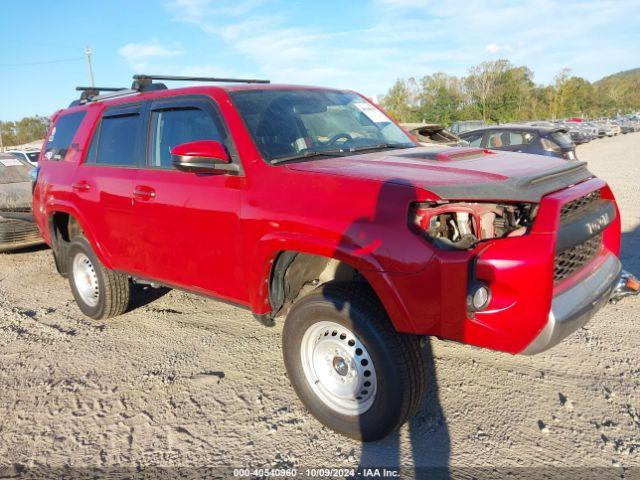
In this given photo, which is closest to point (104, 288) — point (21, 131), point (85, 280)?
point (85, 280)

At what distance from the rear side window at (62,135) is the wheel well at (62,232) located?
599mm

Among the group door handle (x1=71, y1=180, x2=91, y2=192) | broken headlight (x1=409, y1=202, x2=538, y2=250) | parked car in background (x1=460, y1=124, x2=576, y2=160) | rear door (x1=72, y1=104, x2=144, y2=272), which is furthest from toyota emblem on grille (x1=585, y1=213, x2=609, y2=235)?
parked car in background (x1=460, y1=124, x2=576, y2=160)

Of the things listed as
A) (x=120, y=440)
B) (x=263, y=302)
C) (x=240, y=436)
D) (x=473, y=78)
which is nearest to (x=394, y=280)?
(x=263, y=302)

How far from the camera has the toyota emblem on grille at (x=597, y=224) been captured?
279 centimetres

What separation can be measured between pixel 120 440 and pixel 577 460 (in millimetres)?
2599

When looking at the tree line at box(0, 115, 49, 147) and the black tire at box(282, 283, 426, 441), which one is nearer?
the black tire at box(282, 283, 426, 441)

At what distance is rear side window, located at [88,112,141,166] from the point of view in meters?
4.21

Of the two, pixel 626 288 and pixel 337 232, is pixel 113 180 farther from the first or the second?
pixel 626 288

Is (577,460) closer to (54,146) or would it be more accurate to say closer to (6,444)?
(6,444)

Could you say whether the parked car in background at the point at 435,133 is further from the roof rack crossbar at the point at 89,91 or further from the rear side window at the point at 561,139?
the roof rack crossbar at the point at 89,91

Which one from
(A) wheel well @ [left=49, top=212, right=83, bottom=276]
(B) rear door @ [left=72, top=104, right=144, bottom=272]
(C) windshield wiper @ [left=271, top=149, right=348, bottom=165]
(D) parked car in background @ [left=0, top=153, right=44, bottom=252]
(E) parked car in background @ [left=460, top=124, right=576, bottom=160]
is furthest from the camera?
(E) parked car in background @ [left=460, top=124, right=576, bottom=160]

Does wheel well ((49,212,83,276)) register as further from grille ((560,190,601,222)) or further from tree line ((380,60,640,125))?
tree line ((380,60,640,125))

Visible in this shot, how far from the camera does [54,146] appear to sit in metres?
5.41

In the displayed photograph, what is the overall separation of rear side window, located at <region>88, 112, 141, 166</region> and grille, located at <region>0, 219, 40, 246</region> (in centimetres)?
380
